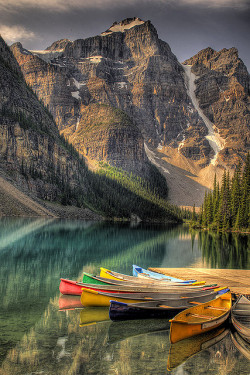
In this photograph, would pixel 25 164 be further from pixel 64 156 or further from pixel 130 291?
pixel 130 291

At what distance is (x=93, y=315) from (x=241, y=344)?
22.5 feet

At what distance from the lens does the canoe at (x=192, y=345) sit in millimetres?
12447

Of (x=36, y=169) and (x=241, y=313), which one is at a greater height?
(x=36, y=169)

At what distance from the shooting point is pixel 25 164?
12731 centimetres

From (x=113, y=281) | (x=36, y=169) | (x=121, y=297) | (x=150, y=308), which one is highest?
(x=36, y=169)

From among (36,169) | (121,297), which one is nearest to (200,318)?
(121,297)

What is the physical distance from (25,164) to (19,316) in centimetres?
11675

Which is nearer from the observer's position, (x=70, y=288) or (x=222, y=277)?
(x=70, y=288)

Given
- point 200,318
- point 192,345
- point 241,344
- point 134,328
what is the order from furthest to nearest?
point 134,328, point 200,318, point 241,344, point 192,345

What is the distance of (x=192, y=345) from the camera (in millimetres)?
13664

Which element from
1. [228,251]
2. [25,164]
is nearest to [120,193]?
[25,164]

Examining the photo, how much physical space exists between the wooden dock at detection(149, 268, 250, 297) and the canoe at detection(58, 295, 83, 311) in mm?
7926

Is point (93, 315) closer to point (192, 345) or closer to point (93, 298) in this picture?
point (93, 298)

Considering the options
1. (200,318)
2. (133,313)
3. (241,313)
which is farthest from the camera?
(241,313)
